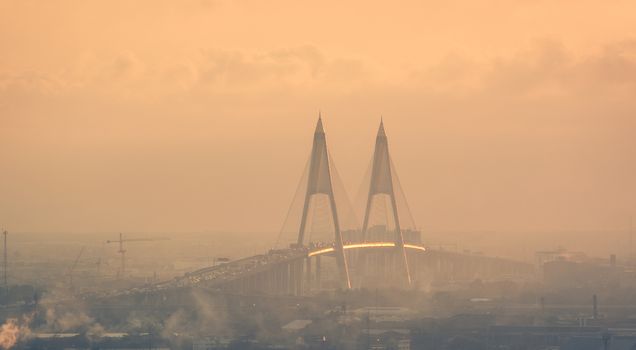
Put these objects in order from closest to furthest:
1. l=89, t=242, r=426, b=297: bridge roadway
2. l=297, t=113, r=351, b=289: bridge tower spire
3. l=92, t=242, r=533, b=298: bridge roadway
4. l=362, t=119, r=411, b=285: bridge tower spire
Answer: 1. l=89, t=242, r=426, b=297: bridge roadway
2. l=92, t=242, r=533, b=298: bridge roadway
3. l=297, t=113, r=351, b=289: bridge tower spire
4. l=362, t=119, r=411, b=285: bridge tower spire

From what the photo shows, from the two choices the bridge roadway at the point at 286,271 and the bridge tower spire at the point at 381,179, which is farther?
the bridge tower spire at the point at 381,179

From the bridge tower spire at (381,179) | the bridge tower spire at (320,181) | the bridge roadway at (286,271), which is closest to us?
the bridge roadway at (286,271)

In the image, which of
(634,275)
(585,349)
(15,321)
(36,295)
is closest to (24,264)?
(634,275)

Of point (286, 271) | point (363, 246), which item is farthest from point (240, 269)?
point (363, 246)

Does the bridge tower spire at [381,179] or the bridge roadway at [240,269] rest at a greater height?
the bridge tower spire at [381,179]

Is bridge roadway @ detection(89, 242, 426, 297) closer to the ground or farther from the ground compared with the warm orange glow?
closer to the ground

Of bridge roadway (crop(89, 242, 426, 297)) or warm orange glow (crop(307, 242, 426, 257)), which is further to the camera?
warm orange glow (crop(307, 242, 426, 257))

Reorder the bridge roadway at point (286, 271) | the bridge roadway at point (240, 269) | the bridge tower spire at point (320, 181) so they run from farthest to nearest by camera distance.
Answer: the bridge tower spire at point (320, 181) < the bridge roadway at point (286, 271) < the bridge roadway at point (240, 269)

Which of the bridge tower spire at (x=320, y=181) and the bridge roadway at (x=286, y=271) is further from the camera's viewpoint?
the bridge tower spire at (x=320, y=181)

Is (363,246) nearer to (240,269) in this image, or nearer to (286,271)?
(286,271)

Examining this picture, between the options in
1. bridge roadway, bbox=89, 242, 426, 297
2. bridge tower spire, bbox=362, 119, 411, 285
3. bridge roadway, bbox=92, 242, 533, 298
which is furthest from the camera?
bridge tower spire, bbox=362, 119, 411, 285

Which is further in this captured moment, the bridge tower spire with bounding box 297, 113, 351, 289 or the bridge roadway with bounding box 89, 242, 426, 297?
the bridge tower spire with bounding box 297, 113, 351, 289

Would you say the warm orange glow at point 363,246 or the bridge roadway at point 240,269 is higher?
the warm orange glow at point 363,246
